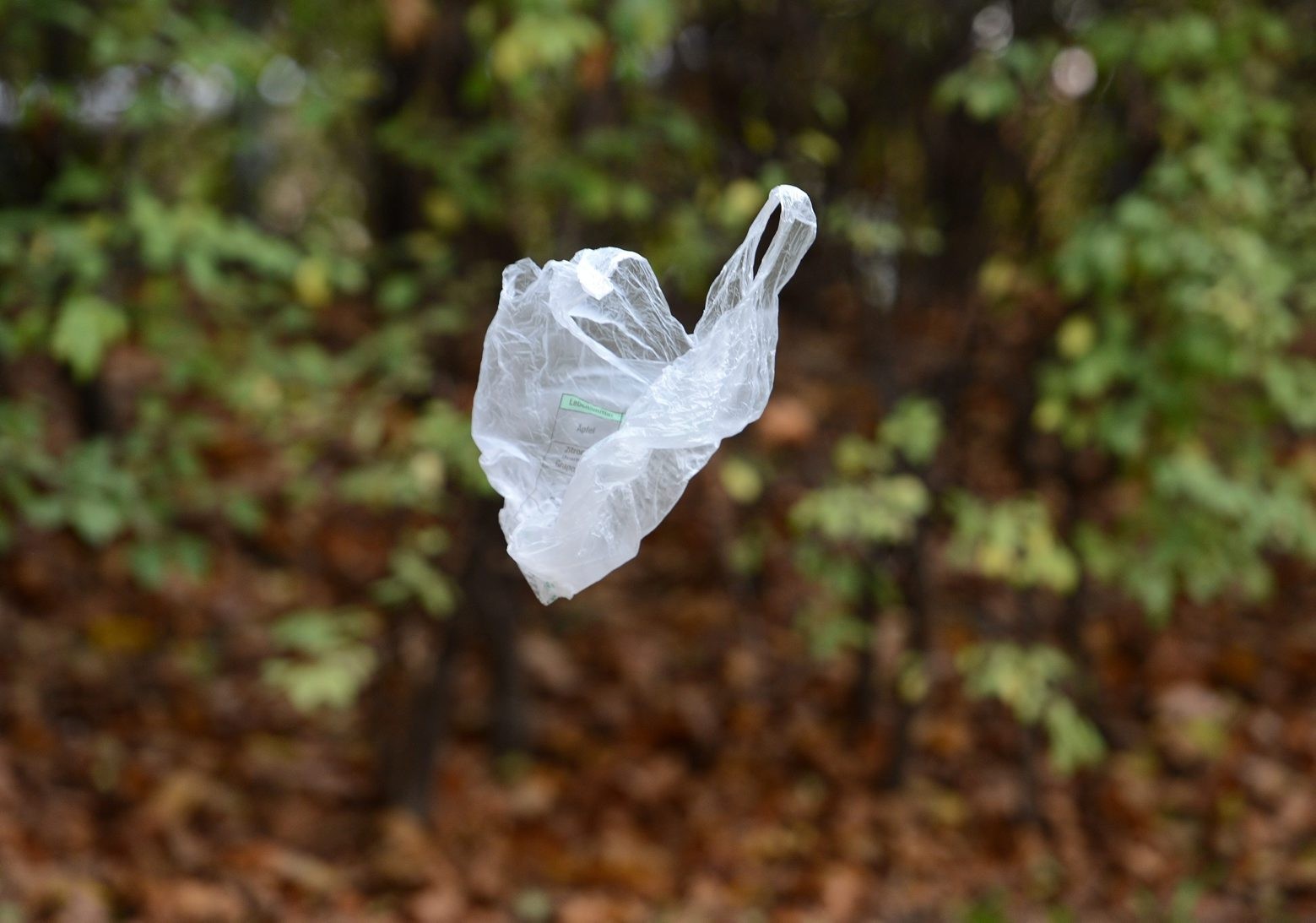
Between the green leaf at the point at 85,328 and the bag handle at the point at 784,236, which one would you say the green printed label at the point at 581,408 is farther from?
the green leaf at the point at 85,328

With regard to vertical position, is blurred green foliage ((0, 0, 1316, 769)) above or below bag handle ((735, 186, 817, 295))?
above

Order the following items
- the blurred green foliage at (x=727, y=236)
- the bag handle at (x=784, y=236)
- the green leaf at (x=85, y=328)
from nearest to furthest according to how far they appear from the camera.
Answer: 1. the bag handle at (x=784, y=236)
2. the green leaf at (x=85, y=328)
3. the blurred green foliage at (x=727, y=236)

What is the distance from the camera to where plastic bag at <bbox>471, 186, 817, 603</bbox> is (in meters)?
1.24

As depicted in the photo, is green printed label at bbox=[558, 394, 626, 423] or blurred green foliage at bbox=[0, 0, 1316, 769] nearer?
green printed label at bbox=[558, 394, 626, 423]

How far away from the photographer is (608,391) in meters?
1.32

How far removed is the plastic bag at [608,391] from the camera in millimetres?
1236

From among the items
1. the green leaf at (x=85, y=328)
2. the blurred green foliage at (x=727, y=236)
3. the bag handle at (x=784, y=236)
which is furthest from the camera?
the blurred green foliage at (x=727, y=236)

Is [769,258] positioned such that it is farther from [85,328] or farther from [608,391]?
[85,328]

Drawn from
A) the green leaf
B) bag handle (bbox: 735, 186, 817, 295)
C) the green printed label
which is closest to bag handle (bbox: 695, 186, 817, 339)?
bag handle (bbox: 735, 186, 817, 295)

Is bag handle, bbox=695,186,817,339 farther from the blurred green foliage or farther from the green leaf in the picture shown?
the green leaf

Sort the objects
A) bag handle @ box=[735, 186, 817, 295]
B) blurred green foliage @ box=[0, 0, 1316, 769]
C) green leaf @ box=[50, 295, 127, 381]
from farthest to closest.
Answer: blurred green foliage @ box=[0, 0, 1316, 769] → green leaf @ box=[50, 295, 127, 381] → bag handle @ box=[735, 186, 817, 295]

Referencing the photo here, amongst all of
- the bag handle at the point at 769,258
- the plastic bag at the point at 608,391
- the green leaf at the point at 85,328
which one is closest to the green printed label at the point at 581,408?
the plastic bag at the point at 608,391

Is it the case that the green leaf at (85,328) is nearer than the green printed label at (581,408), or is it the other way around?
the green printed label at (581,408)

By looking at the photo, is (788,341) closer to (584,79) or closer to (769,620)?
(769,620)
